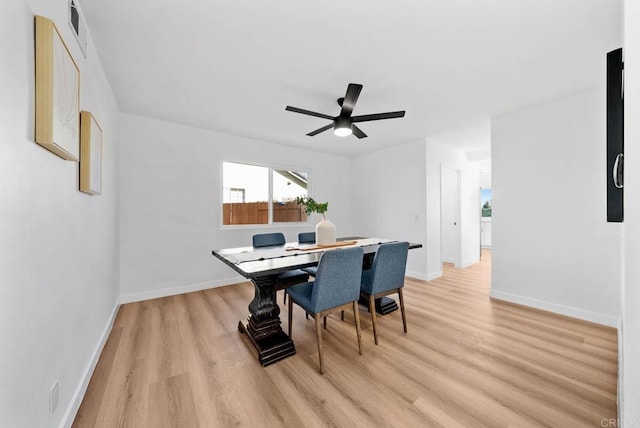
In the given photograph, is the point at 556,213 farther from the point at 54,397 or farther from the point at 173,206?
the point at 173,206

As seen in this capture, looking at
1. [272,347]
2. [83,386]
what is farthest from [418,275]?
[83,386]

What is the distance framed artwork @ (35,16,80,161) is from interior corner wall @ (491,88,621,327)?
13.6 feet

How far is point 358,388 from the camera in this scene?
1.63 metres

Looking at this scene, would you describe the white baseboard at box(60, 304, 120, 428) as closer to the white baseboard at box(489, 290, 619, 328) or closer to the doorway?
the white baseboard at box(489, 290, 619, 328)

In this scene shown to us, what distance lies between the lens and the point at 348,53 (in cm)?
197

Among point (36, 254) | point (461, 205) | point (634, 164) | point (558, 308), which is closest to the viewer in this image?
point (634, 164)

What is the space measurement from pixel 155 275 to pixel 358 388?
→ 121 inches

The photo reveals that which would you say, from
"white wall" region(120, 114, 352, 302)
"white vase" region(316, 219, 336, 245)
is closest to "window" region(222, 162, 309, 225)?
"white wall" region(120, 114, 352, 302)

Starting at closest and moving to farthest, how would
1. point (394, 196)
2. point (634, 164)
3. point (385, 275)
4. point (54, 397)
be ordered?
point (634, 164)
point (54, 397)
point (385, 275)
point (394, 196)

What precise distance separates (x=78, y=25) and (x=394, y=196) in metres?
4.40

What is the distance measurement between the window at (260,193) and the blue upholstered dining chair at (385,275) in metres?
2.56

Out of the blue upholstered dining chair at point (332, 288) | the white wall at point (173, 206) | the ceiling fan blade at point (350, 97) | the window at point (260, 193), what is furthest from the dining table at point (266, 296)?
the window at point (260, 193)

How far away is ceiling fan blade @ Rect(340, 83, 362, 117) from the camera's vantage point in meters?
2.01

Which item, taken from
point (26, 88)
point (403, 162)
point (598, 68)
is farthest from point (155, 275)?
point (598, 68)
